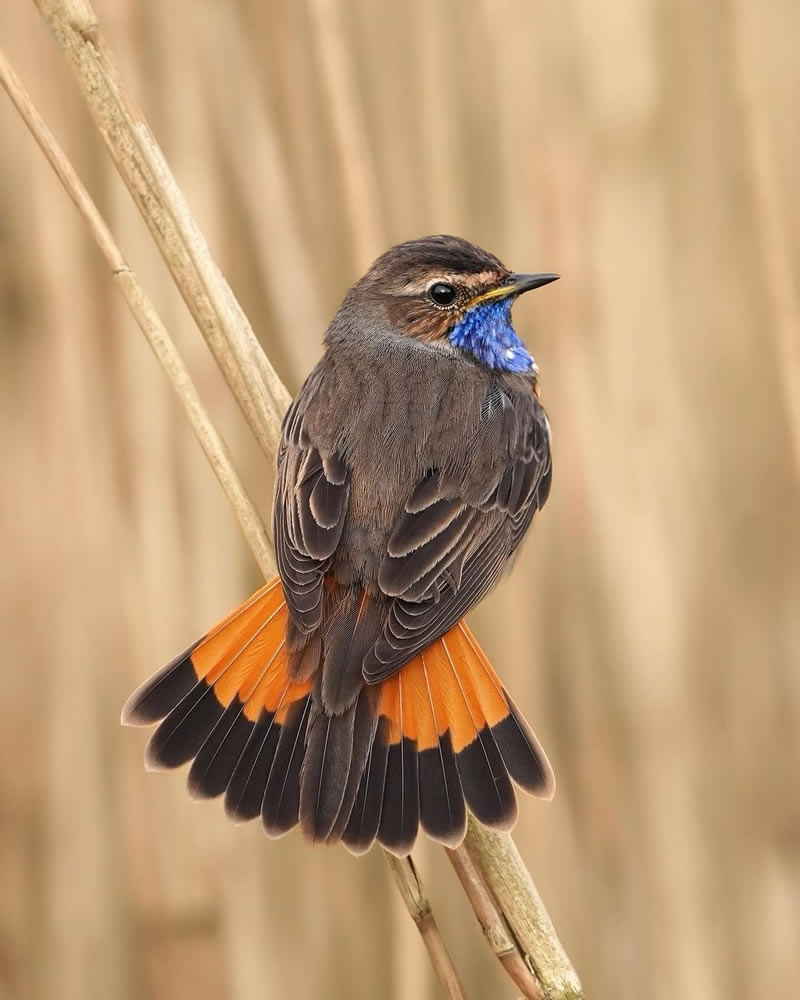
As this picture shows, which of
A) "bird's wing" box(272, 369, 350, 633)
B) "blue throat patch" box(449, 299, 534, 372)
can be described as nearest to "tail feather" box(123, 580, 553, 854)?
"bird's wing" box(272, 369, 350, 633)

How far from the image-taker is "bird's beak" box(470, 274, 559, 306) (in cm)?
299

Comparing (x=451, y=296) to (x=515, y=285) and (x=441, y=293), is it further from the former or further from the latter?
(x=515, y=285)

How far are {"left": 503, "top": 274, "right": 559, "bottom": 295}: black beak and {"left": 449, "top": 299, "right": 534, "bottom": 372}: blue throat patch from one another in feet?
0.21

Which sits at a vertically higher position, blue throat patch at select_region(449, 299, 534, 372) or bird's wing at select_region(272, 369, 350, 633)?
blue throat patch at select_region(449, 299, 534, 372)

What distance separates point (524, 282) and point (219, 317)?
0.81 m

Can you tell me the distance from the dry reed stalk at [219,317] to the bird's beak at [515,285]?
2.14 ft

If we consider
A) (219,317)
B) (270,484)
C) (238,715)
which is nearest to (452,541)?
(238,715)

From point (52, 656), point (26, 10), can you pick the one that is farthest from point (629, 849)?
point (26, 10)

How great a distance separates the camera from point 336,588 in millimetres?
2711

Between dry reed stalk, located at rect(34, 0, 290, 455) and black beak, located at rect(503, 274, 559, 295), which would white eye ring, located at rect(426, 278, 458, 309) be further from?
dry reed stalk, located at rect(34, 0, 290, 455)

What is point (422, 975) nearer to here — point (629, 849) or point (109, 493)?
point (629, 849)

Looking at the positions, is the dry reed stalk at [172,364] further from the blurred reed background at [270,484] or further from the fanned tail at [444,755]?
the blurred reed background at [270,484]

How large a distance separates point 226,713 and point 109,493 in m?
0.90

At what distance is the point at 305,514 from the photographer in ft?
8.95
